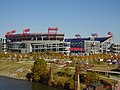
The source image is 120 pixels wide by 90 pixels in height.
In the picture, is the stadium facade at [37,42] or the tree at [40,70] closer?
the tree at [40,70]

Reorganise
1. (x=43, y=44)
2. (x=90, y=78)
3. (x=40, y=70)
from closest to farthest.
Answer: (x=90, y=78) → (x=40, y=70) → (x=43, y=44)

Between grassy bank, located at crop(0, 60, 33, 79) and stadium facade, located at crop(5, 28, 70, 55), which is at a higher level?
stadium facade, located at crop(5, 28, 70, 55)

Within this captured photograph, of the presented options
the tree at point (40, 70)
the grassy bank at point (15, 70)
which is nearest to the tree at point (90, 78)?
the tree at point (40, 70)

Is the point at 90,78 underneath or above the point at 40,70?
underneath

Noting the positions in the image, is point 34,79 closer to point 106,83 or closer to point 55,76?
point 55,76

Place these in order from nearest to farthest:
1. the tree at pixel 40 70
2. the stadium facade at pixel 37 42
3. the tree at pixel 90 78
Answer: the tree at pixel 90 78 < the tree at pixel 40 70 < the stadium facade at pixel 37 42

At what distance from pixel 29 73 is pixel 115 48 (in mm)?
61311

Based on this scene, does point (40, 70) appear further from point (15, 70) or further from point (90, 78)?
point (15, 70)

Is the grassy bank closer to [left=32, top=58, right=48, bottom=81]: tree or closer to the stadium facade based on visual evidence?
[left=32, top=58, right=48, bottom=81]: tree

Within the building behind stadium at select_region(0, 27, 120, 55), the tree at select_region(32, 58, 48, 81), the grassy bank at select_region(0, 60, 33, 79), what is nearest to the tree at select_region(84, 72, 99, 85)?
the tree at select_region(32, 58, 48, 81)

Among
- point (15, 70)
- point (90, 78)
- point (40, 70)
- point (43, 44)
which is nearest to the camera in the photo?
point (90, 78)

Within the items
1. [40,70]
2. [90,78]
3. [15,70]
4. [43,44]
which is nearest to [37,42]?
[43,44]

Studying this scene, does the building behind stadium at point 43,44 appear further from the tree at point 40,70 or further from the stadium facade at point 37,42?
the tree at point 40,70

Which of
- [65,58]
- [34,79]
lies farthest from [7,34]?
[34,79]
